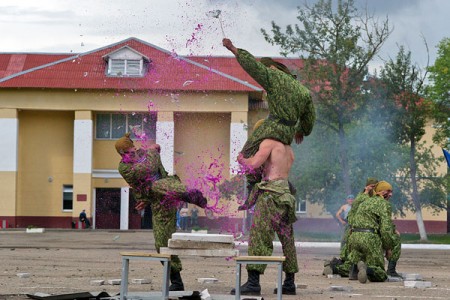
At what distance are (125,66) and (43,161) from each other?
8.17m

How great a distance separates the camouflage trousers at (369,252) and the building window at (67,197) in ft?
170

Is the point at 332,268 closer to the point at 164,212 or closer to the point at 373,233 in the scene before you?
the point at 373,233

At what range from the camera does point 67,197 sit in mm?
69375

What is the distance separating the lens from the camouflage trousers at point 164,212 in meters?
12.9

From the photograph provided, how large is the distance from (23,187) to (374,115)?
25654 millimetres

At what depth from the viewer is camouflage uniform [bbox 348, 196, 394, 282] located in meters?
18.1

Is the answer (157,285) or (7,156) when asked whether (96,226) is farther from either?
(157,285)

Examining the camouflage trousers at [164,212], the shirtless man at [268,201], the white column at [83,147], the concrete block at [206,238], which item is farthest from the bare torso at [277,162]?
the white column at [83,147]

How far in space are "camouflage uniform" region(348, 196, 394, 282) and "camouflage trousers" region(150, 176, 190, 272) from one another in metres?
5.53

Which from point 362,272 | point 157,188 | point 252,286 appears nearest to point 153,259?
point 157,188

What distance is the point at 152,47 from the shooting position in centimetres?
6581

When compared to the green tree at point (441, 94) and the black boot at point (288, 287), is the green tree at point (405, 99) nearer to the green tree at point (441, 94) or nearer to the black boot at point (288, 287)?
the green tree at point (441, 94)

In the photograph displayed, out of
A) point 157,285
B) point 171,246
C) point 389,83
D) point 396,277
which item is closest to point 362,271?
point 396,277

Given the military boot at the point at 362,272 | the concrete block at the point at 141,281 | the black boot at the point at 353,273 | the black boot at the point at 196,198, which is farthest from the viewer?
the black boot at the point at 353,273
